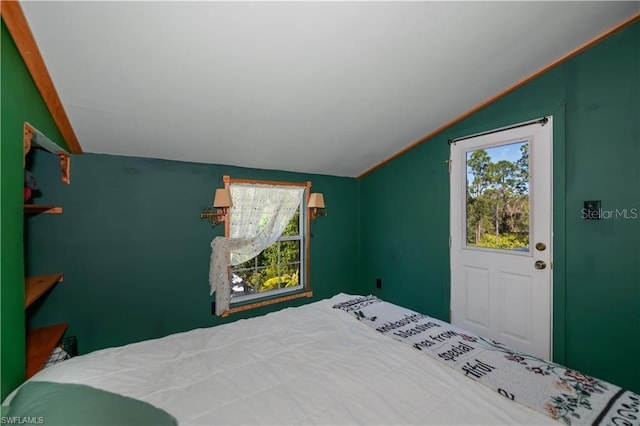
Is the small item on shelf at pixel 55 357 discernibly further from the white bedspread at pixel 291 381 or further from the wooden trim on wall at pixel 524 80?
the wooden trim on wall at pixel 524 80

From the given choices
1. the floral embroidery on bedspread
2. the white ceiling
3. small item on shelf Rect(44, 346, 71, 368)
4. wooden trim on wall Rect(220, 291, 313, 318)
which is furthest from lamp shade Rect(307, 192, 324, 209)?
small item on shelf Rect(44, 346, 71, 368)

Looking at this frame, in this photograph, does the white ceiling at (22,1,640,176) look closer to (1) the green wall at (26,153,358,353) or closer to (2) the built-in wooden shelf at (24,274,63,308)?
(1) the green wall at (26,153,358,353)

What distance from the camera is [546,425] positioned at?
2.84ft

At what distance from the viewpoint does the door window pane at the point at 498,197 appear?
2.29 m

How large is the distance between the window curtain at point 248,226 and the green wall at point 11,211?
4.95 feet

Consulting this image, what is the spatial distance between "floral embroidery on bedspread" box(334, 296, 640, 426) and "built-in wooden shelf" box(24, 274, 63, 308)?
6.34 ft

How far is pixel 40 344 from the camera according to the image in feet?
5.72

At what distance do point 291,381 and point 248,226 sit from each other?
6.55 feet

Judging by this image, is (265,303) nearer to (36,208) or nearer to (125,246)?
(125,246)

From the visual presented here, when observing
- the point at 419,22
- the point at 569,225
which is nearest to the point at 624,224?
the point at 569,225

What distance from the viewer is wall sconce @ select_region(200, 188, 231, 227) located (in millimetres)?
2643

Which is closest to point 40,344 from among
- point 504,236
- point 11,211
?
point 11,211

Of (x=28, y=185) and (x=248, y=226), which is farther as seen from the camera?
(x=248, y=226)

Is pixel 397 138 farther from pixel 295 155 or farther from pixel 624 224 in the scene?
pixel 624 224
